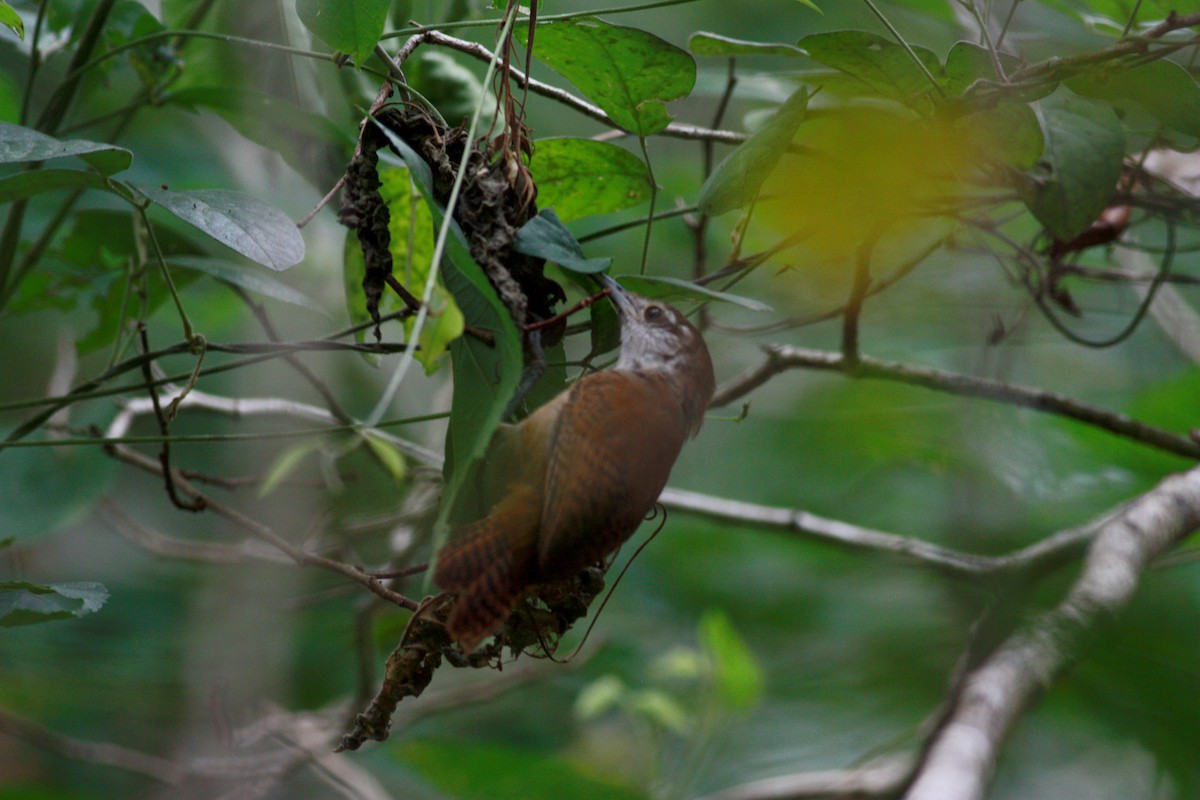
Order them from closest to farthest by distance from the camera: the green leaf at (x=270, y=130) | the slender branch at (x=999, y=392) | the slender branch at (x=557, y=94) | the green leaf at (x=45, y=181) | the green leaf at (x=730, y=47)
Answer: the green leaf at (x=45, y=181)
the slender branch at (x=557, y=94)
the green leaf at (x=730, y=47)
the green leaf at (x=270, y=130)
the slender branch at (x=999, y=392)

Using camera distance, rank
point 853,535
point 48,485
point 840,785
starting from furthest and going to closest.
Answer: point 840,785
point 853,535
point 48,485

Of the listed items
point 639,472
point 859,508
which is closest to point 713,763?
point 859,508

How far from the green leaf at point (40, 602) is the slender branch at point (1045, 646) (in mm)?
1080

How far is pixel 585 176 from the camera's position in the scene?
1529 millimetres

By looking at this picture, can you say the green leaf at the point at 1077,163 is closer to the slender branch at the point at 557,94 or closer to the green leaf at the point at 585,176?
the slender branch at the point at 557,94

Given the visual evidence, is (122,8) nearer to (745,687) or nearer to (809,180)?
(809,180)

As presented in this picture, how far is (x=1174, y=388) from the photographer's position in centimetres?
259

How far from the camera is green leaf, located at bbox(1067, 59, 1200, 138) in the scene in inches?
55.2

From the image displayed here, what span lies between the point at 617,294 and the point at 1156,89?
2.92 ft

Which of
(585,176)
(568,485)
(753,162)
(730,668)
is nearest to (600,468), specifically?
(568,485)

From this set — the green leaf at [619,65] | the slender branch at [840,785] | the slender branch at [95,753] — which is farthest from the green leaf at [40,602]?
the slender branch at [840,785]

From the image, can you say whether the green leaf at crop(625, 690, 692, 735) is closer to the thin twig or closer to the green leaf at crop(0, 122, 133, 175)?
the thin twig

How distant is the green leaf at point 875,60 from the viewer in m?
1.34

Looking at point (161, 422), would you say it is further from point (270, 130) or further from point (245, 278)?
point (270, 130)
